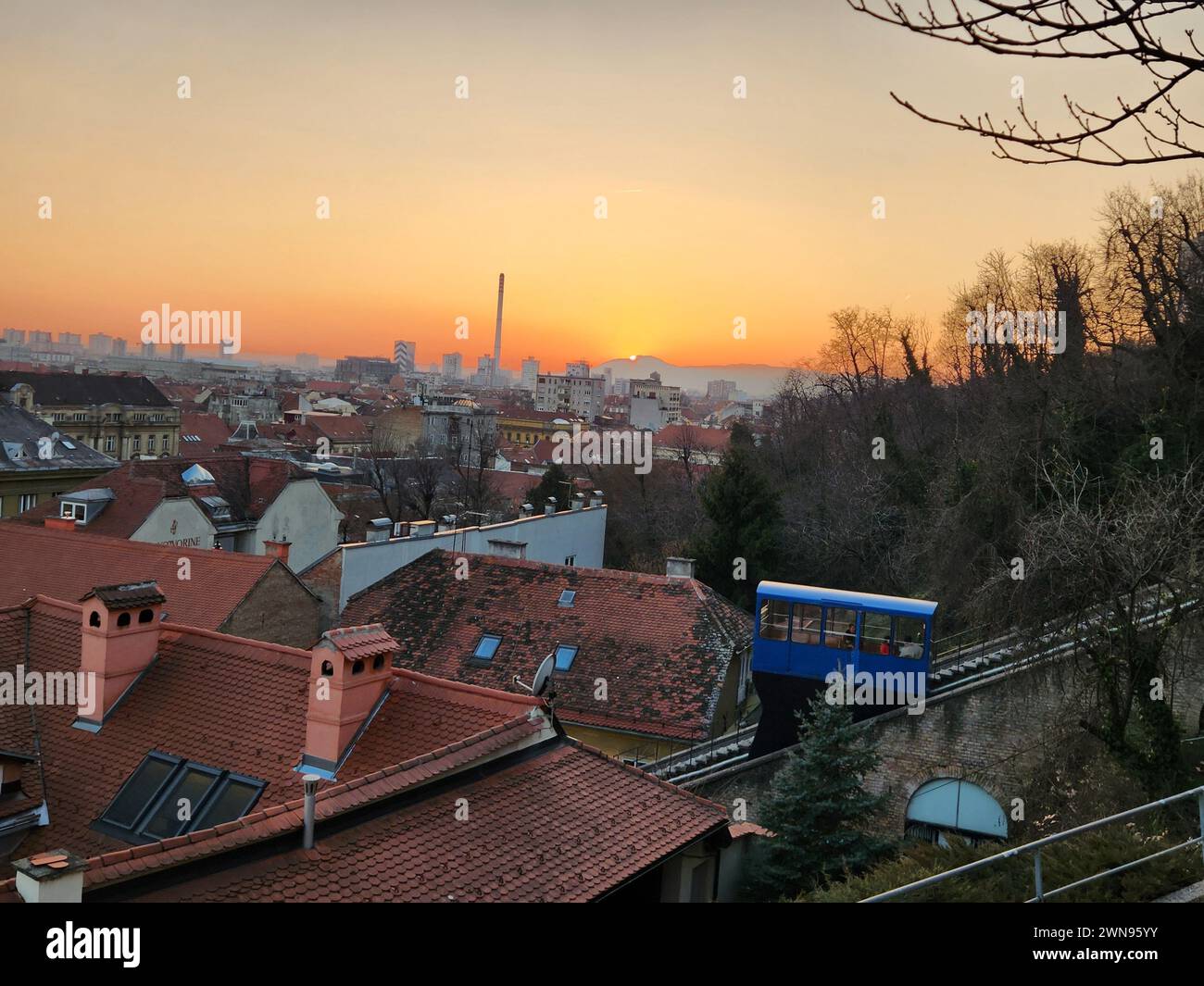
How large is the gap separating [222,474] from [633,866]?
30.5 m

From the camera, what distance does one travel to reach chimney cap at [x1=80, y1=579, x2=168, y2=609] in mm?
11078

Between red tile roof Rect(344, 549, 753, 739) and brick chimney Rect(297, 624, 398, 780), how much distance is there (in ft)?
30.7

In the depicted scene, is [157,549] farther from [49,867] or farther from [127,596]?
[49,867]

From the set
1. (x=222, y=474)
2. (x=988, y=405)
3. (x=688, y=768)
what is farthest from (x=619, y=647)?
(x=222, y=474)

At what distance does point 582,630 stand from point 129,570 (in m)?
9.57

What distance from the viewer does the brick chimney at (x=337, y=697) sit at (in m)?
10.0

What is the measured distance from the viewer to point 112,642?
36.6 feet

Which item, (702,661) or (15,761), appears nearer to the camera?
(15,761)

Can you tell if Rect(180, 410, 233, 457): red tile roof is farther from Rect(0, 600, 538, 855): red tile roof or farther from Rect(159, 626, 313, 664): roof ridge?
Rect(0, 600, 538, 855): red tile roof
